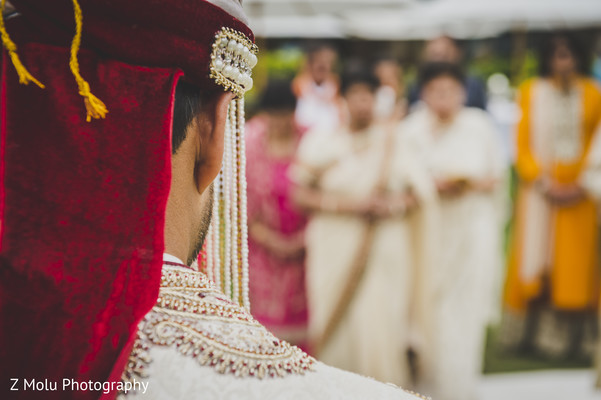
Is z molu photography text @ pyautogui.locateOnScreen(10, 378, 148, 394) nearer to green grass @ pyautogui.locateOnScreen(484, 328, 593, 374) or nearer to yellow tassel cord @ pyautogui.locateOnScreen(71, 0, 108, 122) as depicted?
yellow tassel cord @ pyautogui.locateOnScreen(71, 0, 108, 122)

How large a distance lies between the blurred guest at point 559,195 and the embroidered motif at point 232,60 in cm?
497

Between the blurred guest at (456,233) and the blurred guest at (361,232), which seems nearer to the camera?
the blurred guest at (361,232)

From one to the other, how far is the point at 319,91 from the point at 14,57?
5.88 meters

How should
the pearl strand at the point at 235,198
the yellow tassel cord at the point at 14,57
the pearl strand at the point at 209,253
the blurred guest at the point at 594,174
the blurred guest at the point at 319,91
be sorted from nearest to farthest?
the yellow tassel cord at the point at 14,57 → the pearl strand at the point at 235,198 → the pearl strand at the point at 209,253 → the blurred guest at the point at 594,174 → the blurred guest at the point at 319,91

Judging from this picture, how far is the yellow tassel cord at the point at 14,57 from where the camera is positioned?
860mm

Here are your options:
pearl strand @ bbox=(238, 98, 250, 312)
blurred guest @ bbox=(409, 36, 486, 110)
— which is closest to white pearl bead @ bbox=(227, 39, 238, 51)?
pearl strand @ bbox=(238, 98, 250, 312)

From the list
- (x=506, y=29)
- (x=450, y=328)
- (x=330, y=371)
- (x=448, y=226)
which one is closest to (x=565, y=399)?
(x=450, y=328)

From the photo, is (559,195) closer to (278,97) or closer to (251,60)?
(278,97)

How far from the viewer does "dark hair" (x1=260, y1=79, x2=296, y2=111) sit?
4.60m

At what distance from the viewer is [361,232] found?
14.3 ft

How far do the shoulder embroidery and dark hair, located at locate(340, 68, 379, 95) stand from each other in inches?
139

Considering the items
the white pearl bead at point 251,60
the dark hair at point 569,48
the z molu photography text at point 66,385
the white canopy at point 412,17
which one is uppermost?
the white canopy at point 412,17

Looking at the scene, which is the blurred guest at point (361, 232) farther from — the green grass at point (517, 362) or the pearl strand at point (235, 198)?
the pearl strand at point (235, 198)

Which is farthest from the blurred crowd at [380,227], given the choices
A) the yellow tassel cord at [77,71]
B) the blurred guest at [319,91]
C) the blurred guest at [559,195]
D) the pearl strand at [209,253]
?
the yellow tassel cord at [77,71]
